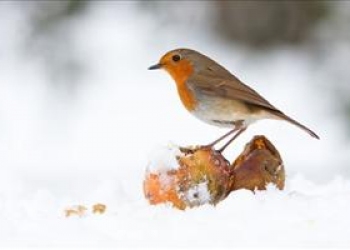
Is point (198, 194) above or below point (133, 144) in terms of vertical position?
below

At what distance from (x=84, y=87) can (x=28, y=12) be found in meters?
0.71

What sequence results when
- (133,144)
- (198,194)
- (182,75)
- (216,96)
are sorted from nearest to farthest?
(198,194) → (216,96) → (182,75) → (133,144)

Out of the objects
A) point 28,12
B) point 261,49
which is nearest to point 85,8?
point 28,12

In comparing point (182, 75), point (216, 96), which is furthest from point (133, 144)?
point (216, 96)

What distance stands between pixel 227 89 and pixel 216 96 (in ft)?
0.17

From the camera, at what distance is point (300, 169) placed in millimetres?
6246

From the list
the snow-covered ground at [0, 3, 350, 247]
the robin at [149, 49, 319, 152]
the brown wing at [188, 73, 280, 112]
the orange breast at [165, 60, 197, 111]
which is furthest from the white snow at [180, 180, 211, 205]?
the orange breast at [165, 60, 197, 111]

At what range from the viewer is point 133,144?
7.30 meters

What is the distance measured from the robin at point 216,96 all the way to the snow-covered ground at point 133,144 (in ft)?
1.06

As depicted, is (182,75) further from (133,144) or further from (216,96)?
(133,144)

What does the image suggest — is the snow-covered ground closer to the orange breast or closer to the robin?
the robin

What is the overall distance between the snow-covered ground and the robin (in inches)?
12.7

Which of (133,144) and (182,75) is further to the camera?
(133,144)

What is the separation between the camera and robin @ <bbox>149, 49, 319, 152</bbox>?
175 inches
